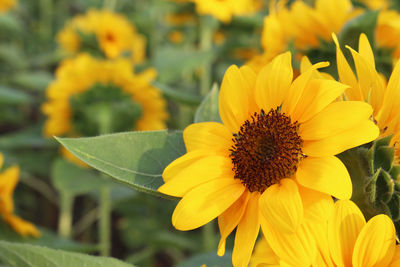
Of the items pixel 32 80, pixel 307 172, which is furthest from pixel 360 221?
→ pixel 32 80

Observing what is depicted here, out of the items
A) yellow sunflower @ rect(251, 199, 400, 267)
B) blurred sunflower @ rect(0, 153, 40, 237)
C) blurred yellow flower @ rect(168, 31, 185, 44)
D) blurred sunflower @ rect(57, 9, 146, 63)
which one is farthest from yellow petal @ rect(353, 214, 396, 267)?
blurred yellow flower @ rect(168, 31, 185, 44)

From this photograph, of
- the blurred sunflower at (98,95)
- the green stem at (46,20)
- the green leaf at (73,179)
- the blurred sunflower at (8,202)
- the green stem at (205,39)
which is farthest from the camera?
the green stem at (46,20)

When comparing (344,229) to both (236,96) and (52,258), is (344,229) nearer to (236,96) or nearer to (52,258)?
(236,96)

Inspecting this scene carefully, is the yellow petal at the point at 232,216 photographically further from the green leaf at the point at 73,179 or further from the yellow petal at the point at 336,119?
the green leaf at the point at 73,179

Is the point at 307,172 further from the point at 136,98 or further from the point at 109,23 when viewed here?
the point at 109,23

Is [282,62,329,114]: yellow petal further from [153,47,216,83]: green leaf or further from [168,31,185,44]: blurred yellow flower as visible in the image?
[168,31,185,44]: blurred yellow flower

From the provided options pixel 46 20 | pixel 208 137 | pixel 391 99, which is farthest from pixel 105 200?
pixel 46 20

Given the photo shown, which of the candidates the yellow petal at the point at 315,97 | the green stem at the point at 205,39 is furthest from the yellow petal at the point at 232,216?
the green stem at the point at 205,39
